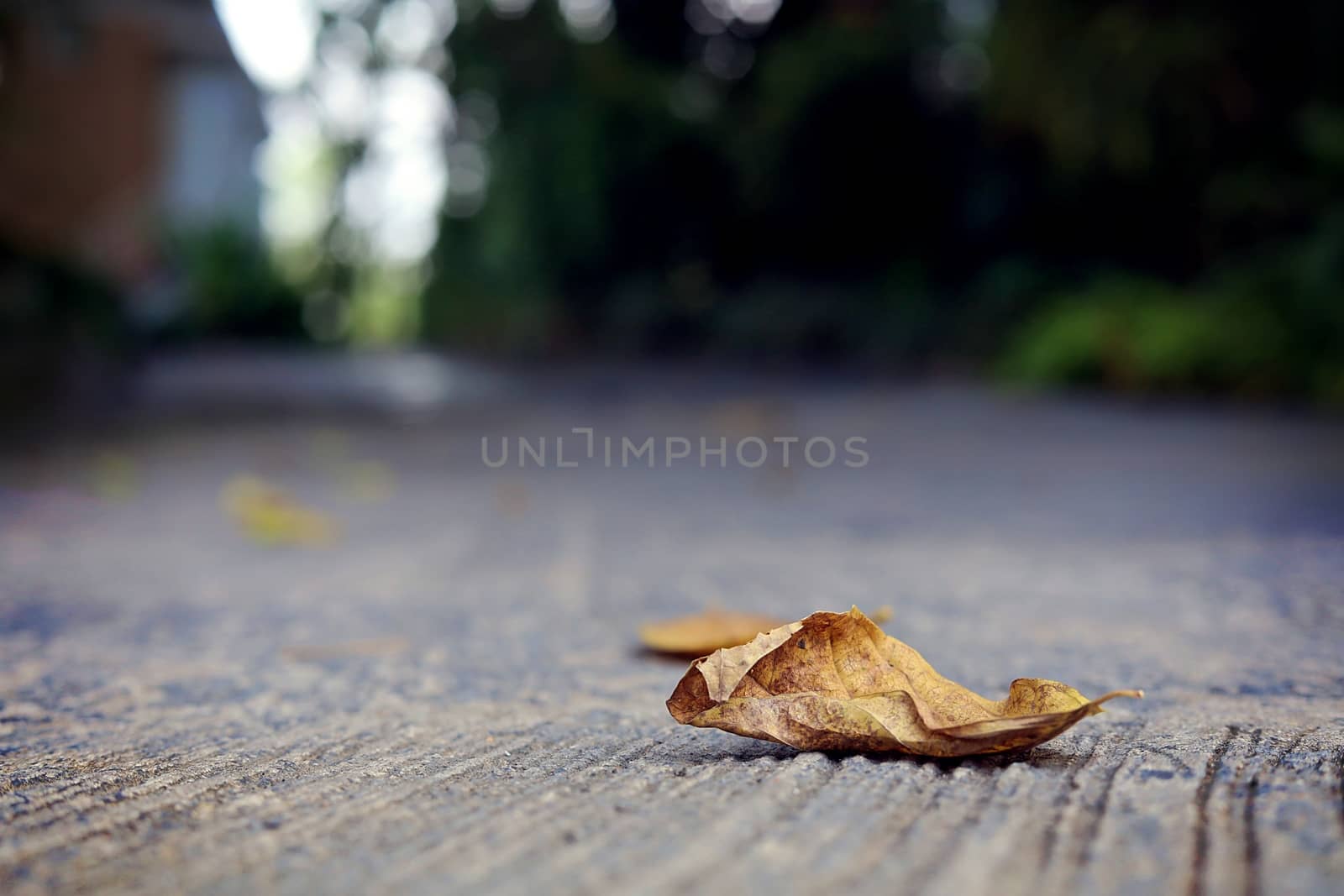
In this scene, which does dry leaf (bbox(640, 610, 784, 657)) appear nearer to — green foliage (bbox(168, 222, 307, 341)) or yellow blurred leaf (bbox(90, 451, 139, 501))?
yellow blurred leaf (bbox(90, 451, 139, 501))

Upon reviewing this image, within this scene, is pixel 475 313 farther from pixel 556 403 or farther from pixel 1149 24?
pixel 1149 24

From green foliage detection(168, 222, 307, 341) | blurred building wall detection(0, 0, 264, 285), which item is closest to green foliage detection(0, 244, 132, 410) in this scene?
blurred building wall detection(0, 0, 264, 285)

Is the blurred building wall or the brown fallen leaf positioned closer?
the brown fallen leaf

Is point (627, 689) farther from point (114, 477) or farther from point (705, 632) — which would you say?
point (114, 477)

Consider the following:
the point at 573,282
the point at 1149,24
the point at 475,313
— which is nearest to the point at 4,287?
the point at 1149,24

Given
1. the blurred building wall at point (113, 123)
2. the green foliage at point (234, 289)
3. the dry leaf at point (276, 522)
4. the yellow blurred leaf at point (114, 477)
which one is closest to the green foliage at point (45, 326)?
the blurred building wall at point (113, 123)

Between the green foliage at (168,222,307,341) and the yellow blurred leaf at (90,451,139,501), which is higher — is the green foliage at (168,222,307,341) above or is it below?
above
